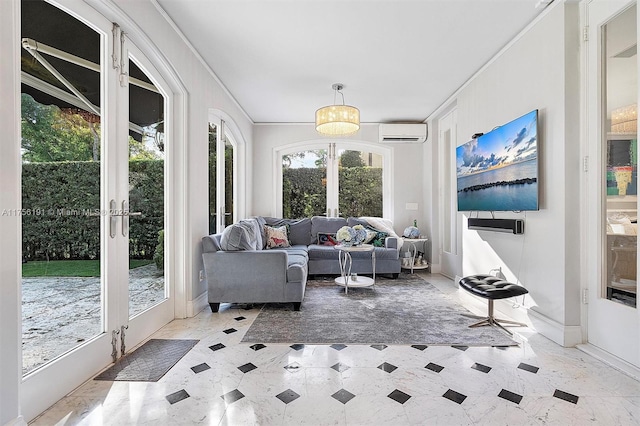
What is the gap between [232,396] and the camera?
178 cm

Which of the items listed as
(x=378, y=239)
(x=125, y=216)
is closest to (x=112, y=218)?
(x=125, y=216)

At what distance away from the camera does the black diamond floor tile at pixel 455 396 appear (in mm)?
1732

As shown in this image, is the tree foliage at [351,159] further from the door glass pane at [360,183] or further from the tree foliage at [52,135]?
the tree foliage at [52,135]

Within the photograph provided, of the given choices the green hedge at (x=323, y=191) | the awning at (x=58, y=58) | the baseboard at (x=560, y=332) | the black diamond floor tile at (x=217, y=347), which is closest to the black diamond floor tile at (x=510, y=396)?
the baseboard at (x=560, y=332)

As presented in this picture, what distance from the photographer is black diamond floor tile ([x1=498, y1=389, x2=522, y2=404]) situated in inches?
68.3

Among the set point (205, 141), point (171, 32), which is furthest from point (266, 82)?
point (171, 32)

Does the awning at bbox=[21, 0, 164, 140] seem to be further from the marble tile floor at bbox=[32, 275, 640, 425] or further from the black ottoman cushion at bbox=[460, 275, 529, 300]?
the black ottoman cushion at bbox=[460, 275, 529, 300]

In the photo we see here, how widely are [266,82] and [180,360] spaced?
3214mm

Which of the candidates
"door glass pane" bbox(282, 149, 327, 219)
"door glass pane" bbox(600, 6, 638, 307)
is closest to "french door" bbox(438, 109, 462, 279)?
"door glass pane" bbox(282, 149, 327, 219)

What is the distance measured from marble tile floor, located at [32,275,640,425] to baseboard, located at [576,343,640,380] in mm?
48

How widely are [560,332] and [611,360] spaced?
0.32m

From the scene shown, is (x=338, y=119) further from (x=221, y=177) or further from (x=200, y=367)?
(x=200, y=367)

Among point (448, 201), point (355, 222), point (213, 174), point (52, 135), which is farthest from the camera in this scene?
point (355, 222)

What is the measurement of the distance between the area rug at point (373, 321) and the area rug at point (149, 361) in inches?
19.7
